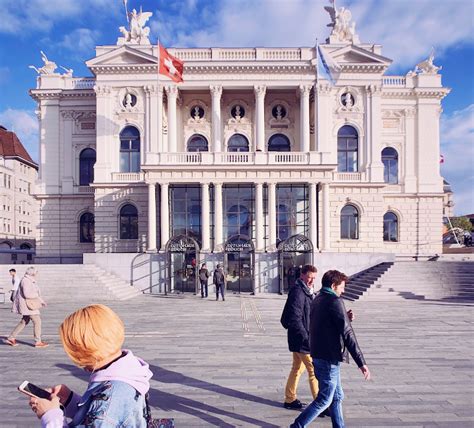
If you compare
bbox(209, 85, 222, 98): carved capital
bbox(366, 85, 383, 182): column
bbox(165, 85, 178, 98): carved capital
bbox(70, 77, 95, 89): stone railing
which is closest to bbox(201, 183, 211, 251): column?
bbox(209, 85, 222, 98): carved capital

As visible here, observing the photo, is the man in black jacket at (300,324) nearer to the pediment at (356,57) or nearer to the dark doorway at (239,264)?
the dark doorway at (239,264)

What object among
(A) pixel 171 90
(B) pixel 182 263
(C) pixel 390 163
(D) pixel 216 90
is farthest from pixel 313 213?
(A) pixel 171 90

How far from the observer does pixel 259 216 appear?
29.2 meters

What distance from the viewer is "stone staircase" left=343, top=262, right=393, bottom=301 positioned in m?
23.6

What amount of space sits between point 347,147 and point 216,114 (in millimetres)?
11944

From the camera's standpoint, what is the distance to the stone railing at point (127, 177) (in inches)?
1318

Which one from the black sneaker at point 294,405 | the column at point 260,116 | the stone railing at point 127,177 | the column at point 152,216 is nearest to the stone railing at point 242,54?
the column at point 260,116

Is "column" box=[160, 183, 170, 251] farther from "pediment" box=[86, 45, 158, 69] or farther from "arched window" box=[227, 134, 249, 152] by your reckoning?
"pediment" box=[86, 45, 158, 69]

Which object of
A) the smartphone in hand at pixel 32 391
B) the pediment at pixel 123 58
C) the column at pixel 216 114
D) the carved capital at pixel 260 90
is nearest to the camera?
the smartphone in hand at pixel 32 391

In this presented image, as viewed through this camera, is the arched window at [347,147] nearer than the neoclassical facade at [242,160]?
No

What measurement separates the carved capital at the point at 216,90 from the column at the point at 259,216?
390 inches

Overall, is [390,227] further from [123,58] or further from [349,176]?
[123,58]

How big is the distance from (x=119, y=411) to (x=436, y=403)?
673 cm

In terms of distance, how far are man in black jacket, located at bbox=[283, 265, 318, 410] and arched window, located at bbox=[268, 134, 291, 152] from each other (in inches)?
1206
